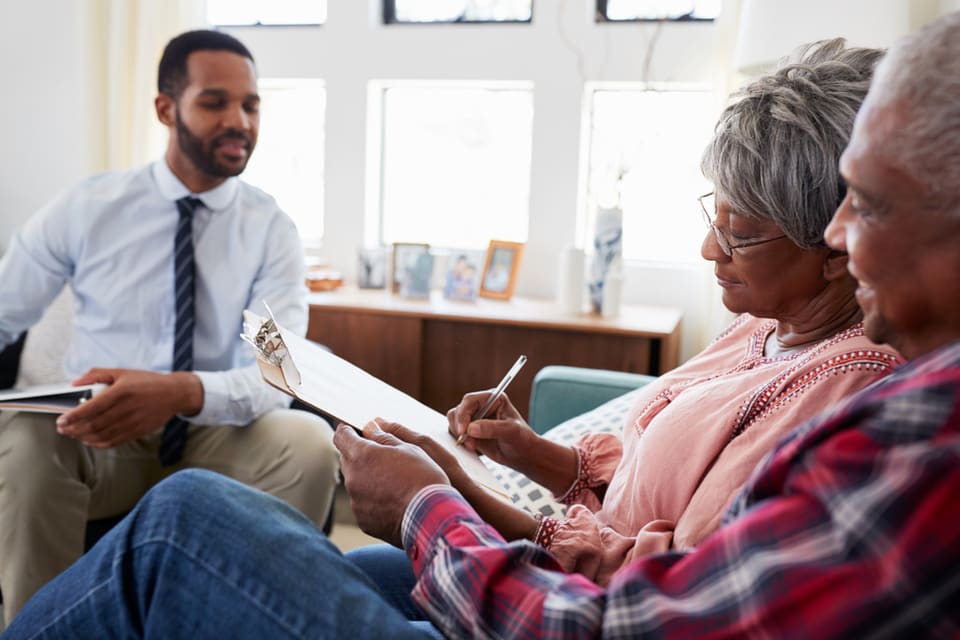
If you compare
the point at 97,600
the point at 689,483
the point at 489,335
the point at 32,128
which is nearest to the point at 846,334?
the point at 689,483

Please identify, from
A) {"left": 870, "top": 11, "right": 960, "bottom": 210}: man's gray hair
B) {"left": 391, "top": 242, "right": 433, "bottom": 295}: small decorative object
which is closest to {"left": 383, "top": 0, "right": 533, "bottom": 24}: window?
{"left": 391, "top": 242, "right": 433, "bottom": 295}: small decorative object

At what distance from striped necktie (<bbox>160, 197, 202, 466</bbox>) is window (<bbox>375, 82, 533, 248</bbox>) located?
120cm

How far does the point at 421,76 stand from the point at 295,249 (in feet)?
3.79

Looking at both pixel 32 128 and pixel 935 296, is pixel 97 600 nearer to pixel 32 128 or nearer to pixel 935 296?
pixel 935 296

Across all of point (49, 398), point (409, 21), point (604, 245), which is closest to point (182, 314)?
point (49, 398)

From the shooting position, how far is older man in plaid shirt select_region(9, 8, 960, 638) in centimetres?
55

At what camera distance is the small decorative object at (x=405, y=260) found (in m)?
2.81

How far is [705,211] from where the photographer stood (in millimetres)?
1189

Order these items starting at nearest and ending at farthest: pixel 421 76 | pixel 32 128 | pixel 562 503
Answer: pixel 562 503
pixel 421 76
pixel 32 128

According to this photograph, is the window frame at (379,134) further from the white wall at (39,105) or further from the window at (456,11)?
the white wall at (39,105)

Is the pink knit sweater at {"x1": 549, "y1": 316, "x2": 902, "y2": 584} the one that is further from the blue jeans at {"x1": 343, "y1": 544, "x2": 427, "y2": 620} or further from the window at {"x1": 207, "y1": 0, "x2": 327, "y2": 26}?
the window at {"x1": 207, "y1": 0, "x2": 327, "y2": 26}

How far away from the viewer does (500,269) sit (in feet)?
9.39

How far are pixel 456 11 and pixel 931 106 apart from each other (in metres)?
2.62

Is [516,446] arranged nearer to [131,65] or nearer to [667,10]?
[667,10]
